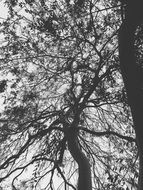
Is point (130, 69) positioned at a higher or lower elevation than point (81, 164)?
higher

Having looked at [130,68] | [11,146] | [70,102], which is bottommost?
[130,68]

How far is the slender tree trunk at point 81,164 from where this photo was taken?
4465 mm

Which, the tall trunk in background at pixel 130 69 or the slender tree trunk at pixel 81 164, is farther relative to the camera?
the slender tree trunk at pixel 81 164

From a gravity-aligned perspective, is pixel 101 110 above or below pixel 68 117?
above

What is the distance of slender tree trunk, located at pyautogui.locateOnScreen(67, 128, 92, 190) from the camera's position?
446 cm

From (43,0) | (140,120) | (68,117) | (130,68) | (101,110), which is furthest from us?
(101,110)

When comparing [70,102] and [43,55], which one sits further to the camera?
[70,102]

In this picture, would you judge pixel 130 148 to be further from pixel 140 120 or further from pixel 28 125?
pixel 140 120

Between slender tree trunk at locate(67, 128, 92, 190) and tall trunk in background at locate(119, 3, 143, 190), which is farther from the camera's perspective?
slender tree trunk at locate(67, 128, 92, 190)

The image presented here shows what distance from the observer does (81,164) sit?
493 cm

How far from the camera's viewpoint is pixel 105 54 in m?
6.27

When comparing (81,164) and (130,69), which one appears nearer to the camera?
(130,69)

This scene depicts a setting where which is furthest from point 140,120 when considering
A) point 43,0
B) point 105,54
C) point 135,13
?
point 43,0

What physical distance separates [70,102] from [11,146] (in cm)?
220
